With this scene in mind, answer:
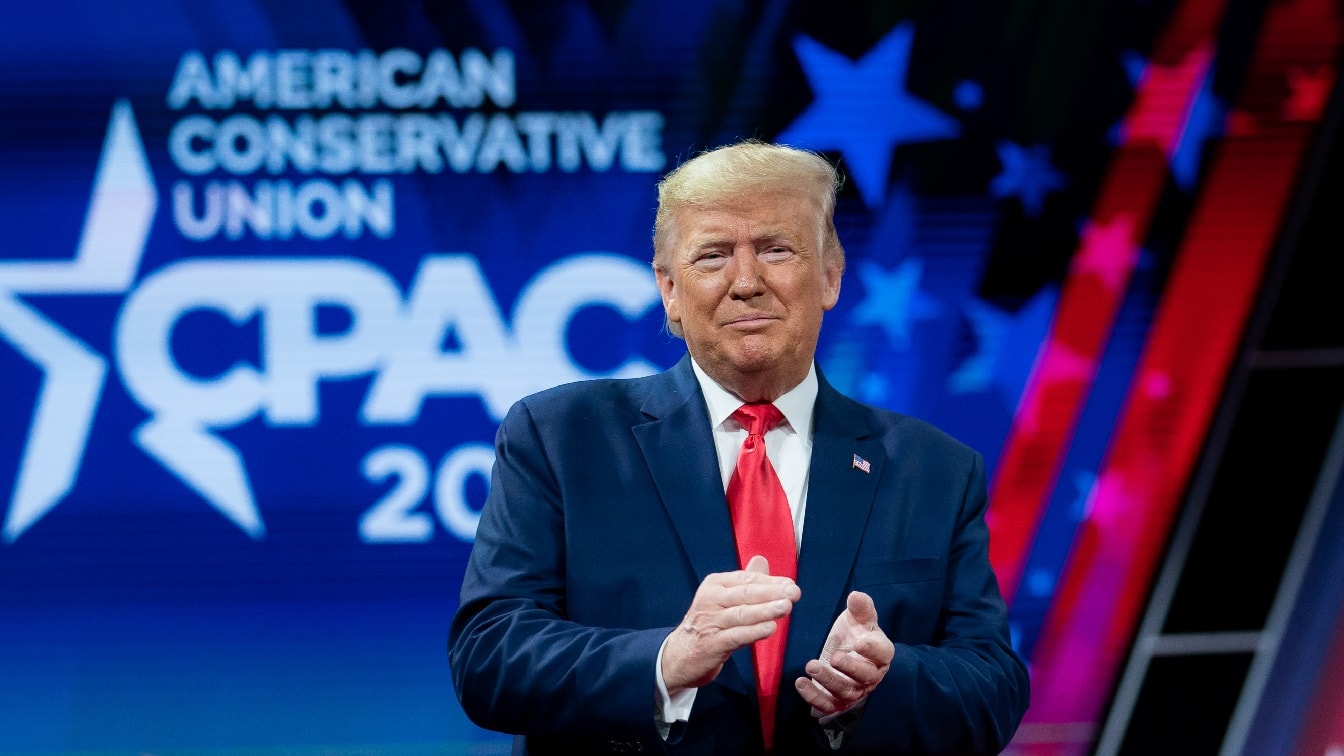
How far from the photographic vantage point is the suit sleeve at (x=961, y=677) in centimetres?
171

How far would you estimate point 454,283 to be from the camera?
3322mm

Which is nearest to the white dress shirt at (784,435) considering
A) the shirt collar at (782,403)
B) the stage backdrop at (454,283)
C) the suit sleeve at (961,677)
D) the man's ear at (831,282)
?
the shirt collar at (782,403)

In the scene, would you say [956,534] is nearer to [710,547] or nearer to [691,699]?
[710,547]

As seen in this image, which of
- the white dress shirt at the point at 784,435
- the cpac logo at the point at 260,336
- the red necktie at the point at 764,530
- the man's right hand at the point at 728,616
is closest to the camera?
the man's right hand at the point at 728,616

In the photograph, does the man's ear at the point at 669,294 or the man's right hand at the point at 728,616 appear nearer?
the man's right hand at the point at 728,616

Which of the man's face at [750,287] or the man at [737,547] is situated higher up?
the man's face at [750,287]

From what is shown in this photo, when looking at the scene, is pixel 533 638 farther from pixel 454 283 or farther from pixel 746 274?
pixel 454 283

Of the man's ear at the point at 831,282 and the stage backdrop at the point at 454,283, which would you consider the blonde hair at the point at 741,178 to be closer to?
the man's ear at the point at 831,282

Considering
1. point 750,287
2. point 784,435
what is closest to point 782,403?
point 784,435

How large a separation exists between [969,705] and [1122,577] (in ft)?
5.93

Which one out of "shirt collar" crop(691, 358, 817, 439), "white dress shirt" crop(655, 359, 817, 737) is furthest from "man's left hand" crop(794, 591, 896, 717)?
"shirt collar" crop(691, 358, 817, 439)

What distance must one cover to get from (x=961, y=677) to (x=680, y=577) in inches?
15.2

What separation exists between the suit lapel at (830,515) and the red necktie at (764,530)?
24 millimetres

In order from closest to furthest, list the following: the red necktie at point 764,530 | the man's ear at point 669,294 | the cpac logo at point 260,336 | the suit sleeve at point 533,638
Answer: the suit sleeve at point 533,638, the red necktie at point 764,530, the man's ear at point 669,294, the cpac logo at point 260,336
